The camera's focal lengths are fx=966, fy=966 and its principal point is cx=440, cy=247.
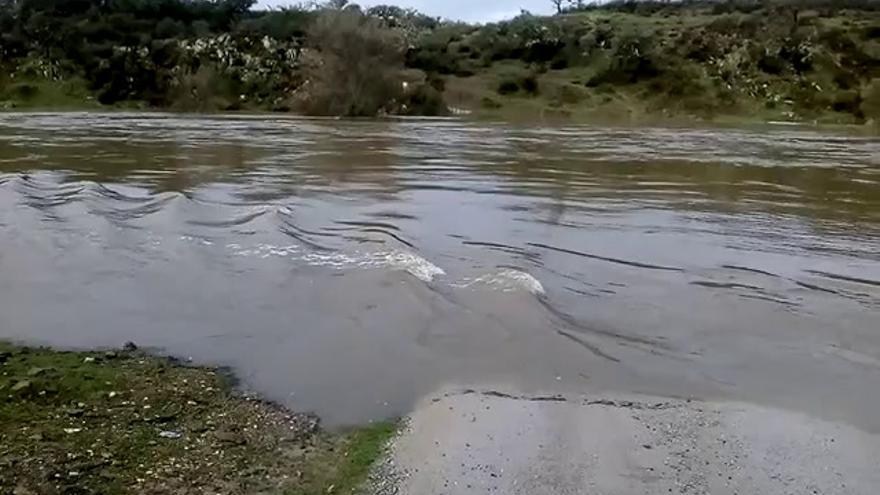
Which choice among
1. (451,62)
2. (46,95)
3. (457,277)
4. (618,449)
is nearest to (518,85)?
(451,62)

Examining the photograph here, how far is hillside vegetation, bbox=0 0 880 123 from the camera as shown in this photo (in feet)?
147

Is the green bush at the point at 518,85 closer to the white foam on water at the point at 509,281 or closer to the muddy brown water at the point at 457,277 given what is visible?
the muddy brown water at the point at 457,277

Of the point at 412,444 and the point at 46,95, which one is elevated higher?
the point at 412,444

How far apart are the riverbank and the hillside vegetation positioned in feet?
122

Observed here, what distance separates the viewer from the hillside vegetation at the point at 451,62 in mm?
44875

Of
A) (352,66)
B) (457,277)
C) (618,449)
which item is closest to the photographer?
(618,449)

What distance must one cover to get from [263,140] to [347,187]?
11.9 m

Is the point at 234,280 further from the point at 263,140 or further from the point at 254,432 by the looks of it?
the point at 263,140

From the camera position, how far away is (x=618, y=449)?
516 centimetres

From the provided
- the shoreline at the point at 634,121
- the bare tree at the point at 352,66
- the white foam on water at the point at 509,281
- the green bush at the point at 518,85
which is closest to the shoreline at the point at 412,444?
the white foam on water at the point at 509,281

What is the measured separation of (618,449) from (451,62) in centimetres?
5461

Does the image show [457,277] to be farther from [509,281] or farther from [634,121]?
[634,121]

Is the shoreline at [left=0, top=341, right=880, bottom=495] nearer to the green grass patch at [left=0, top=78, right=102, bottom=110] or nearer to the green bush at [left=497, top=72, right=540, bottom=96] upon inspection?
the green bush at [left=497, top=72, right=540, bottom=96]

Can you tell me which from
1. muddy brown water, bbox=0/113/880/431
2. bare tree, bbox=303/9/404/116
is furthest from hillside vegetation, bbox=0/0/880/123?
muddy brown water, bbox=0/113/880/431
